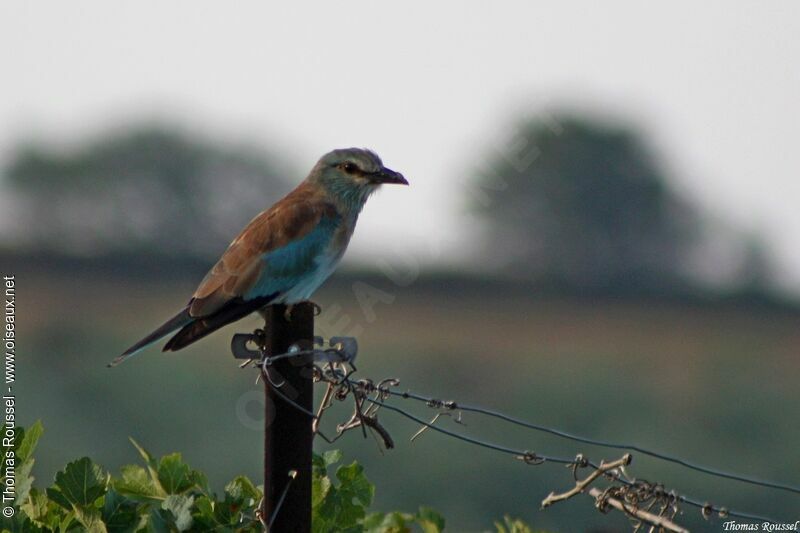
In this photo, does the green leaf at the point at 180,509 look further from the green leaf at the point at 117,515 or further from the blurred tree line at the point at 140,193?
the blurred tree line at the point at 140,193

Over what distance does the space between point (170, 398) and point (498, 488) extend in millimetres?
4773

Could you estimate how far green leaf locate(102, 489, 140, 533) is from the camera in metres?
4.82

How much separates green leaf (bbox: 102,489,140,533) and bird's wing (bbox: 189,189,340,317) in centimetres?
181

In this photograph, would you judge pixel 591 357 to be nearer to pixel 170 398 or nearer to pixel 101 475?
pixel 170 398

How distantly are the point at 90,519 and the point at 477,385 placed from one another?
74.7 ft

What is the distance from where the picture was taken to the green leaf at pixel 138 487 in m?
4.97

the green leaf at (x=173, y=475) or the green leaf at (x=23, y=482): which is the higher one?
the green leaf at (x=173, y=475)

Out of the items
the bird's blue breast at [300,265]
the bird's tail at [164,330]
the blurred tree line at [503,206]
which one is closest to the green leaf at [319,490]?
the bird's tail at [164,330]

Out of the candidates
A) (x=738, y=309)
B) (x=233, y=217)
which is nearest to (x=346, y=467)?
(x=738, y=309)

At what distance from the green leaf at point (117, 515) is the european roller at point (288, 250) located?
3.88ft

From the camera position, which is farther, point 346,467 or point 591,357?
point 591,357

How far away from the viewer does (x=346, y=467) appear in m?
5.04

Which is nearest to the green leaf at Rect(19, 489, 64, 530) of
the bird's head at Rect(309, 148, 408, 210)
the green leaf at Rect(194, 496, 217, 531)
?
A: the green leaf at Rect(194, 496, 217, 531)

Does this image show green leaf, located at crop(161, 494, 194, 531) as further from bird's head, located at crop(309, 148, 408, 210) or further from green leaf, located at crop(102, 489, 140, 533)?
bird's head, located at crop(309, 148, 408, 210)
